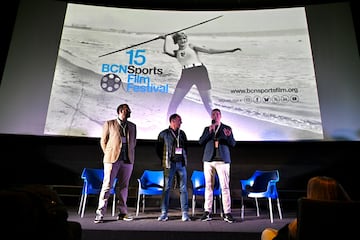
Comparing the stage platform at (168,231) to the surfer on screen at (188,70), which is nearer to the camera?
the stage platform at (168,231)

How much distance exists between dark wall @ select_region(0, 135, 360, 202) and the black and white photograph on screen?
0.46 metres

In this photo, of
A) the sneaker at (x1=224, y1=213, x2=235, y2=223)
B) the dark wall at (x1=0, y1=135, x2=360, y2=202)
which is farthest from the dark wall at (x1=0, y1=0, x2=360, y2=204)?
the sneaker at (x1=224, y1=213, x2=235, y2=223)

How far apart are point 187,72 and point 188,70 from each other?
41 millimetres

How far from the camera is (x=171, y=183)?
3.21m

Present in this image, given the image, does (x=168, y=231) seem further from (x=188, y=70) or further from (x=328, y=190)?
(x=188, y=70)

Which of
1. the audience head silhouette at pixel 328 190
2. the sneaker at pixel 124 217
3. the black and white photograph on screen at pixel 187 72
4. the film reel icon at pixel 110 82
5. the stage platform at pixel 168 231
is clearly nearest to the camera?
the audience head silhouette at pixel 328 190

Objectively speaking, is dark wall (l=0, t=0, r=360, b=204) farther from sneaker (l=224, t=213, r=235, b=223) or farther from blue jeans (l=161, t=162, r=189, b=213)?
sneaker (l=224, t=213, r=235, b=223)

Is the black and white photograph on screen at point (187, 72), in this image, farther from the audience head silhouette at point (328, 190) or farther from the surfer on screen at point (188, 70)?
the audience head silhouette at point (328, 190)

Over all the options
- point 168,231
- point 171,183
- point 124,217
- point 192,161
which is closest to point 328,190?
point 168,231

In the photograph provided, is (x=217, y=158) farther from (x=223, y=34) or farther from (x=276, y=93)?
(x=223, y=34)

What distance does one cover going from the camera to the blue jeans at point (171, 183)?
3.12 m

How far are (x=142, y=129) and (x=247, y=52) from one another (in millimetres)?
2297

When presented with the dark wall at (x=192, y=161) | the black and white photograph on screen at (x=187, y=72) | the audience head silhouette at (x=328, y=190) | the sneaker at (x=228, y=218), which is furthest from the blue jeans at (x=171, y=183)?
the audience head silhouette at (x=328, y=190)

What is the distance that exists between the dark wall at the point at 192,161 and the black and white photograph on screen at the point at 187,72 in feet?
1.51
